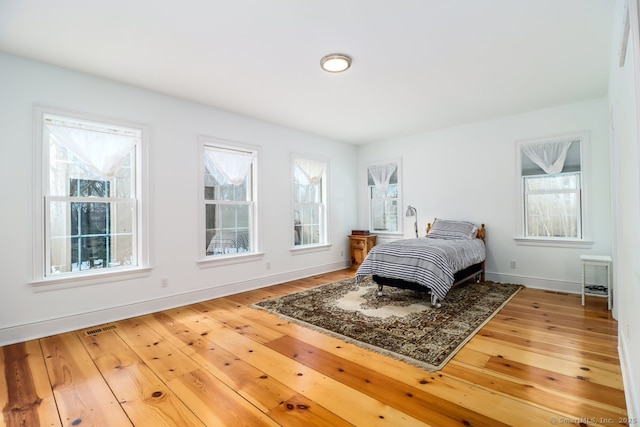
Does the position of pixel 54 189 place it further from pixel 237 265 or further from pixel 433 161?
pixel 433 161

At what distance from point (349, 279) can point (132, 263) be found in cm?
312

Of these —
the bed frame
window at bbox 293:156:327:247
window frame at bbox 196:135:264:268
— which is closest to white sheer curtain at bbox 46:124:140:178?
window frame at bbox 196:135:264:268

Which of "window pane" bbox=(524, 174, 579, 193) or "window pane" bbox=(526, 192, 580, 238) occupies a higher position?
"window pane" bbox=(524, 174, 579, 193)

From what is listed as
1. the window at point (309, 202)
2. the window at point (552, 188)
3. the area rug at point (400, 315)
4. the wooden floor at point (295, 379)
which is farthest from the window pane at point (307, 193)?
the window at point (552, 188)

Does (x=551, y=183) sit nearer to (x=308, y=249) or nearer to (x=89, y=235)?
(x=308, y=249)

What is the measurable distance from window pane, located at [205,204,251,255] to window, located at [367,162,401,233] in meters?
2.79

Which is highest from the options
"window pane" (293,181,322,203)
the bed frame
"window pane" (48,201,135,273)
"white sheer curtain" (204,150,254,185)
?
"white sheer curtain" (204,150,254,185)

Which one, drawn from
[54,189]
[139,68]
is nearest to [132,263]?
[54,189]

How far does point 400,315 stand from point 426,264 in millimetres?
651

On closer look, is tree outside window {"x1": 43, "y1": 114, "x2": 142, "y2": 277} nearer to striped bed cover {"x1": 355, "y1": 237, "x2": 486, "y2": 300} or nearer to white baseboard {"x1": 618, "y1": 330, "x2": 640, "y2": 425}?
striped bed cover {"x1": 355, "y1": 237, "x2": 486, "y2": 300}

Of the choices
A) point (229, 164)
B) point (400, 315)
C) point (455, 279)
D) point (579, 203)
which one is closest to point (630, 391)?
point (400, 315)

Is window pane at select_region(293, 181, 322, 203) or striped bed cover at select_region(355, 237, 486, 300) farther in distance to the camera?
window pane at select_region(293, 181, 322, 203)

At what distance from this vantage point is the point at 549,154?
4.41m

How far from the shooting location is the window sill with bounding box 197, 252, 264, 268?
4.07 metres
